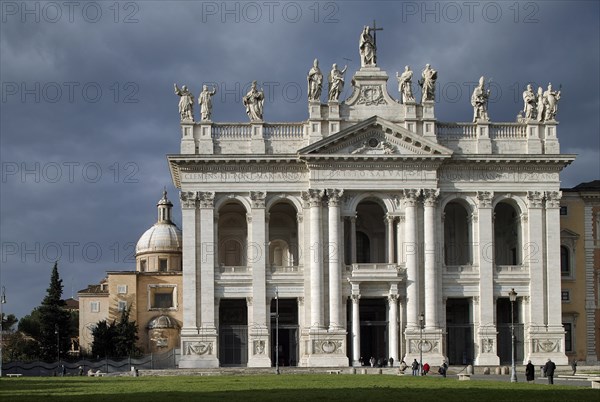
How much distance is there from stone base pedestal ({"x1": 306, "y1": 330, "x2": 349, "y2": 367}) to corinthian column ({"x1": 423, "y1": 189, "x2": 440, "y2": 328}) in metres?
6.02

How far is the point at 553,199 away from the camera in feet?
263

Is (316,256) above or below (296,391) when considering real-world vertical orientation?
above

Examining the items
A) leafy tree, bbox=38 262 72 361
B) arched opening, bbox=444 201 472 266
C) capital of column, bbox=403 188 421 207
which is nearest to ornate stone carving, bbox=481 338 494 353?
arched opening, bbox=444 201 472 266

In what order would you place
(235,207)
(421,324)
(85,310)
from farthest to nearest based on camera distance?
(85,310), (235,207), (421,324)

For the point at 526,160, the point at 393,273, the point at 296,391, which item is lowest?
the point at 296,391

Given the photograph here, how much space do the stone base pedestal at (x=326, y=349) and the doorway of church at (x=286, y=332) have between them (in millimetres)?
2387

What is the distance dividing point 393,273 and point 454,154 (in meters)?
9.24

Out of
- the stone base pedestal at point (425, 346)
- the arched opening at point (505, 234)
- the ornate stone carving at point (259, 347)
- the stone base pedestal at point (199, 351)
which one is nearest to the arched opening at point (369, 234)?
the stone base pedestal at point (425, 346)

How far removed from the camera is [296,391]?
4556 cm

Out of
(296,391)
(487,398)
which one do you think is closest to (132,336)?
(296,391)

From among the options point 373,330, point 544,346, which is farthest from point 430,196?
point 544,346

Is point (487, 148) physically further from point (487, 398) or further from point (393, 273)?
point (487, 398)

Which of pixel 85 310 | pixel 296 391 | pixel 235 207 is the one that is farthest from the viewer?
pixel 85 310

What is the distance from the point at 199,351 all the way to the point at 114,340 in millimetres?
20279
